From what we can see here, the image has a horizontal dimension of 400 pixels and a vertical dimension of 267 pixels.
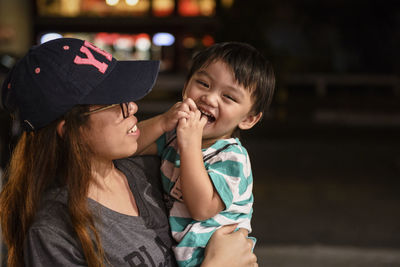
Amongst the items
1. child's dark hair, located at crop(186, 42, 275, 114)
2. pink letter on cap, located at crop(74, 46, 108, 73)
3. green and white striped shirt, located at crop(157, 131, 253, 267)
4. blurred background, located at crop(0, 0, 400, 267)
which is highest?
pink letter on cap, located at crop(74, 46, 108, 73)

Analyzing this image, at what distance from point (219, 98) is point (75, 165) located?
2.28 ft

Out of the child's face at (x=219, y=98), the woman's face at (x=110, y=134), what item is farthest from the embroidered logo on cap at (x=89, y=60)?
the child's face at (x=219, y=98)

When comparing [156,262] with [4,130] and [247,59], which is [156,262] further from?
[4,130]

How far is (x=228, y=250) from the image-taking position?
1.77 m

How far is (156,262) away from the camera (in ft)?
5.44

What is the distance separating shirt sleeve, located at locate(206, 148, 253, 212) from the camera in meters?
1.80

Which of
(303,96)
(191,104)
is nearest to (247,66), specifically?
(191,104)

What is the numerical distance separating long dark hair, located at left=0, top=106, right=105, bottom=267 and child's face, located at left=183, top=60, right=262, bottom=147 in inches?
22.4

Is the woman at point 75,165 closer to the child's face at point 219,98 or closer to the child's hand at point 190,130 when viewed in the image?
the child's hand at point 190,130

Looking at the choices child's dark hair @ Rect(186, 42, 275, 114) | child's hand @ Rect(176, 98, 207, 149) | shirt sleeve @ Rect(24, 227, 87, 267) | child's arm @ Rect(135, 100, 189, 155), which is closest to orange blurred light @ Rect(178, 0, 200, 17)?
child's dark hair @ Rect(186, 42, 275, 114)

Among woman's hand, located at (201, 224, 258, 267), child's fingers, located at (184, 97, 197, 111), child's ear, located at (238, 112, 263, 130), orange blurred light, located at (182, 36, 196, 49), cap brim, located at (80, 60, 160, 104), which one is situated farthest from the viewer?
orange blurred light, located at (182, 36, 196, 49)

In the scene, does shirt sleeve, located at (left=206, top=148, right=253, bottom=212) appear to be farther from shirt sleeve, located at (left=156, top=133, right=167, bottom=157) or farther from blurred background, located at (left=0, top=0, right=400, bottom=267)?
blurred background, located at (left=0, top=0, right=400, bottom=267)

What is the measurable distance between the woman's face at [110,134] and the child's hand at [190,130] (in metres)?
0.18

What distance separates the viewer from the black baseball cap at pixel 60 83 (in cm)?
146
